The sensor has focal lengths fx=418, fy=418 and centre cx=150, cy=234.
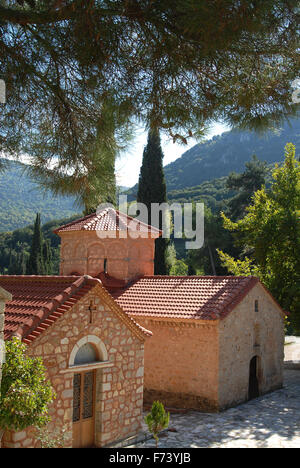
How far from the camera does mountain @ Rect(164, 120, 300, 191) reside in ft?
278

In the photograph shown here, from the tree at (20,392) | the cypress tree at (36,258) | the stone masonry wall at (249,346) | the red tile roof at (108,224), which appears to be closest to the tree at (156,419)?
the tree at (20,392)

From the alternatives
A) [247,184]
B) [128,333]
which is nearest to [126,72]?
[128,333]

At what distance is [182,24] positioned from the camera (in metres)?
5.73

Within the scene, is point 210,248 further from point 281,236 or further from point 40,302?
point 40,302

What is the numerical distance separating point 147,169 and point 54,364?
895 inches

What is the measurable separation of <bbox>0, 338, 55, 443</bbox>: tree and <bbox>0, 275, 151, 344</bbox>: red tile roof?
102 cm

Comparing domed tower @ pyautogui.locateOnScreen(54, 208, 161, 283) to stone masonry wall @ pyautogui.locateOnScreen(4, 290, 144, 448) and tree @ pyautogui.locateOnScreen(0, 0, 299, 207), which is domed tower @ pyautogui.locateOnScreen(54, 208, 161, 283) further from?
tree @ pyautogui.locateOnScreen(0, 0, 299, 207)

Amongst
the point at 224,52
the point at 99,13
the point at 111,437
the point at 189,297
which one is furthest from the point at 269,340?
the point at 99,13

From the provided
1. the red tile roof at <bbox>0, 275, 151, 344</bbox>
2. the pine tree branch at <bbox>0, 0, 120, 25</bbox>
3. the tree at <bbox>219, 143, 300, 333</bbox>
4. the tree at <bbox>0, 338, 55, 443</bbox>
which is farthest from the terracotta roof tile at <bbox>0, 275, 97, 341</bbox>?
the tree at <bbox>219, 143, 300, 333</bbox>

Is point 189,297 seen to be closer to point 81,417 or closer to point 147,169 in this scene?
point 81,417

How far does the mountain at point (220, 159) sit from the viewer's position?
8469cm
